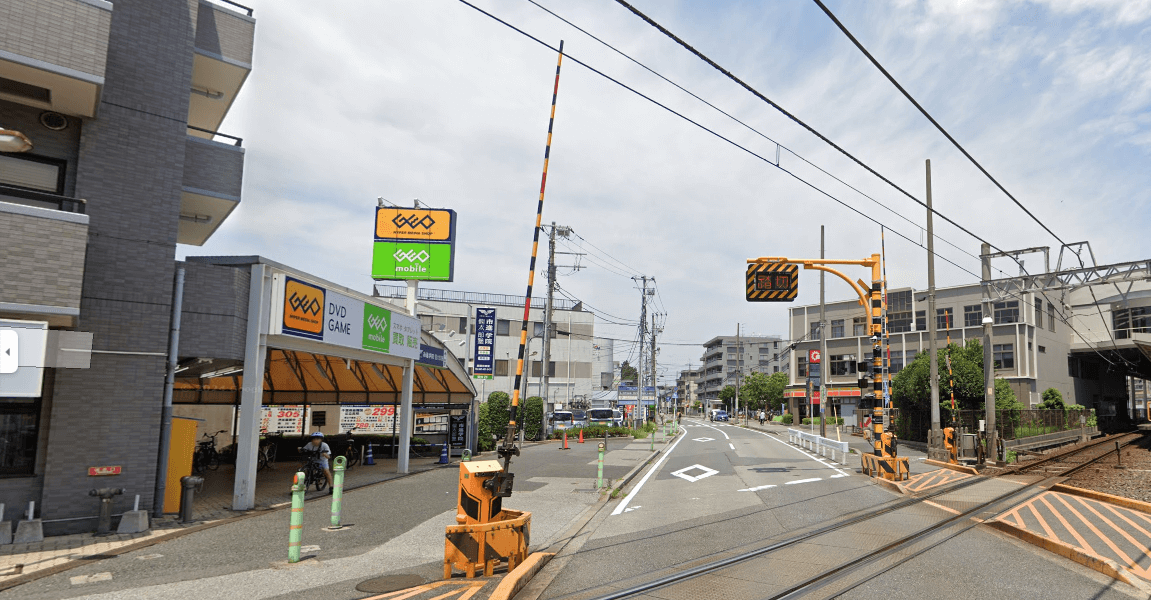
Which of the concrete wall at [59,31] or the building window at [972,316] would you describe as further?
the building window at [972,316]

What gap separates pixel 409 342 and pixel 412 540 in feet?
33.9

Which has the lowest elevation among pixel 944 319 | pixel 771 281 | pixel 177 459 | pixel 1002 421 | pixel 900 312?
pixel 177 459

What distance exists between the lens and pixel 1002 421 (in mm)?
28922

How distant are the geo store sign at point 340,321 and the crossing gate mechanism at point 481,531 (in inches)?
287

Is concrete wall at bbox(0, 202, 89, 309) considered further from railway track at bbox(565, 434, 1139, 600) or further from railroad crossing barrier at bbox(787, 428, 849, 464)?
railroad crossing barrier at bbox(787, 428, 849, 464)

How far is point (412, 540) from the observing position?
10656mm

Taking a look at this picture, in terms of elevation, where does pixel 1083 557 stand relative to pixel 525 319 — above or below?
below

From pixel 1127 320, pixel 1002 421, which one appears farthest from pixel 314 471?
pixel 1127 320

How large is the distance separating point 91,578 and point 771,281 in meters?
17.3

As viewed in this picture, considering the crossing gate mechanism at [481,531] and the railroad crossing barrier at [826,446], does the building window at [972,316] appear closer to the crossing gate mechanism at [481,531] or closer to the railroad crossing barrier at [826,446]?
the railroad crossing barrier at [826,446]

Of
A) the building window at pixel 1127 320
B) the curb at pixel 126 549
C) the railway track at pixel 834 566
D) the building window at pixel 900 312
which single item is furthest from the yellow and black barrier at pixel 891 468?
the building window at pixel 1127 320

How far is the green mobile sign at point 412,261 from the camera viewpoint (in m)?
23.1

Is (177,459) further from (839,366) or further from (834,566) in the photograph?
(839,366)

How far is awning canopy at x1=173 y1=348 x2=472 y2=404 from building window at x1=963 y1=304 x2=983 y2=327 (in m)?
47.7
